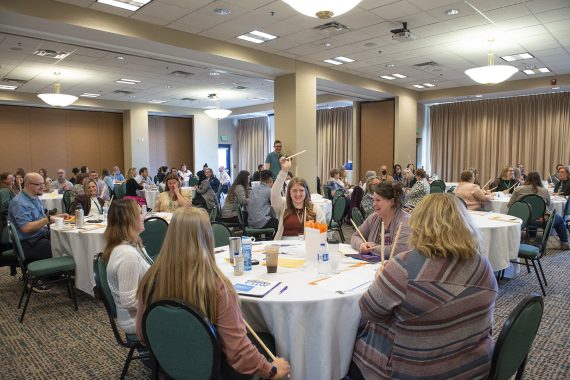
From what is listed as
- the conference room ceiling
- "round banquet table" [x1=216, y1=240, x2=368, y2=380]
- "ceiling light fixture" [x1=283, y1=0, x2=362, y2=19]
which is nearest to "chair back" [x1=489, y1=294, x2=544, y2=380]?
"round banquet table" [x1=216, y1=240, x2=368, y2=380]

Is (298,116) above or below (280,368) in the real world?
above

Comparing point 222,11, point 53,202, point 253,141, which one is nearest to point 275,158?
point 222,11

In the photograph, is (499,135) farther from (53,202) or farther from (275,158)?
(53,202)

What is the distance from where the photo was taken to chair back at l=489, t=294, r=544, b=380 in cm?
152

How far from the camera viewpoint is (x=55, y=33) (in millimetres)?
5789

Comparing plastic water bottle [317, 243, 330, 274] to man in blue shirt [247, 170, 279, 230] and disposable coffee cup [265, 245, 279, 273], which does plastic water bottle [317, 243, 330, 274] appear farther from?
man in blue shirt [247, 170, 279, 230]

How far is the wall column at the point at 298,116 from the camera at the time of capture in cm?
866

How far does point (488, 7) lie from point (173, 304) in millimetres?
5846

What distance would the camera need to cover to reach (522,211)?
17.0 feet

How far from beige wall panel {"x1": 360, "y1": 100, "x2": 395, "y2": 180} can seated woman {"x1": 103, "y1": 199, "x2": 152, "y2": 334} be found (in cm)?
1084

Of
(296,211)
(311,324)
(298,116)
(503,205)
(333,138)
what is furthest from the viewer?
(333,138)

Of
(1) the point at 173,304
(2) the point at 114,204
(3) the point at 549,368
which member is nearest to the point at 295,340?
(1) the point at 173,304

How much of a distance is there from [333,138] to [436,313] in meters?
14.5

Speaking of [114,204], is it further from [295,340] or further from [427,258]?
[427,258]
